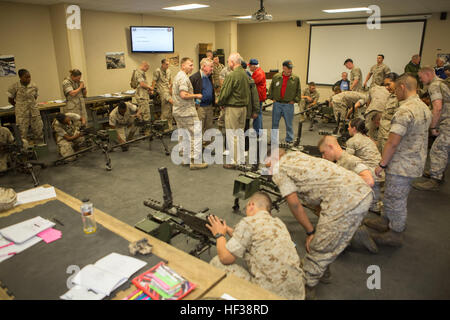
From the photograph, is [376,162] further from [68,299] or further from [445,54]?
[445,54]

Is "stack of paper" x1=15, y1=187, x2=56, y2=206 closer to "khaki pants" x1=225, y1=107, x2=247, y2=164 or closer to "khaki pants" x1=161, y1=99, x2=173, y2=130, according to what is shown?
"khaki pants" x1=225, y1=107, x2=247, y2=164

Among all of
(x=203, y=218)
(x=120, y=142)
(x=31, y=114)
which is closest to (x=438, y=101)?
(x=203, y=218)

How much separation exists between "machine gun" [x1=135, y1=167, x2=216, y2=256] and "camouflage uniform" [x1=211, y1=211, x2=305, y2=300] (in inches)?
14.7

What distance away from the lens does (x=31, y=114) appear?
5.90m

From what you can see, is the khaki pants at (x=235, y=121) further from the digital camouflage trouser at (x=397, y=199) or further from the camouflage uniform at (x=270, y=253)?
the camouflage uniform at (x=270, y=253)

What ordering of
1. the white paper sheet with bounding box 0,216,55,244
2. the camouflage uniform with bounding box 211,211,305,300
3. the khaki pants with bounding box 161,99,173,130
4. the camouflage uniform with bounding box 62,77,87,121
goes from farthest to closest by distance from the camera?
the khaki pants with bounding box 161,99,173,130 → the camouflage uniform with bounding box 62,77,87,121 → the white paper sheet with bounding box 0,216,55,244 → the camouflage uniform with bounding box 211,211,305,300

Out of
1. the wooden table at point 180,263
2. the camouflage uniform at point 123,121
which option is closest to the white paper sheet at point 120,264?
the wooden table at point 180,263

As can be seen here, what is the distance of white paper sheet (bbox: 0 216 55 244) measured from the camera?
2.00 m

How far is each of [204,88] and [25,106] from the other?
3.34 metres

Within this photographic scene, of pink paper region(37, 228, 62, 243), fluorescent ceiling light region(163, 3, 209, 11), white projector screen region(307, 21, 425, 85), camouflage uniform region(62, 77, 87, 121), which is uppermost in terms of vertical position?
fluorescent ceiling light region(163, 3, 209, 11)

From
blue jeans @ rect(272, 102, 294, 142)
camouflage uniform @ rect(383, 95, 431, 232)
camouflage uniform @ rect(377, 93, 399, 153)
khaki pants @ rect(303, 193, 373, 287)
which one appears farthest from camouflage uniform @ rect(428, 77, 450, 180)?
khaki pants @ rect(303, 193, 373, 287)

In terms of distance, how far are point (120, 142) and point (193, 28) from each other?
5.41m

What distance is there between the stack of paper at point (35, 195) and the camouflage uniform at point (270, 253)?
1662mm

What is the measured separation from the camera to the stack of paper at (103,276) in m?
1.53
